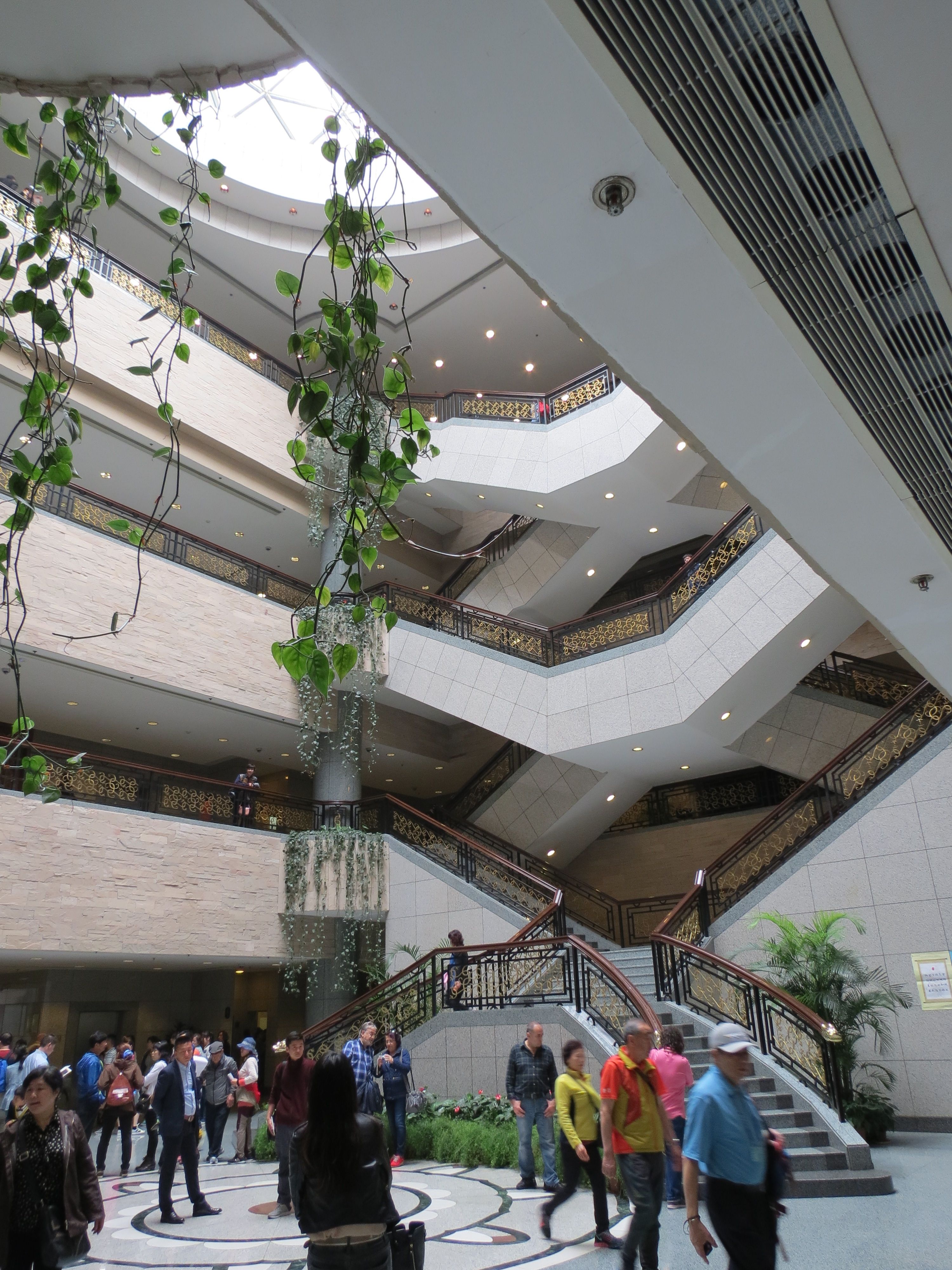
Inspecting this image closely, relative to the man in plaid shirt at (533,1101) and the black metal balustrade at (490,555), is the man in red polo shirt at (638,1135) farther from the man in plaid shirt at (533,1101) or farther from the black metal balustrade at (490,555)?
the black metal balustrade at (490,555)

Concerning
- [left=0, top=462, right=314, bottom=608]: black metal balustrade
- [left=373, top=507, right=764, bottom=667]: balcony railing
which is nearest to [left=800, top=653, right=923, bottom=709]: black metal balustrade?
[left=373, top=507, right=764, bottom=667]: balcony railing

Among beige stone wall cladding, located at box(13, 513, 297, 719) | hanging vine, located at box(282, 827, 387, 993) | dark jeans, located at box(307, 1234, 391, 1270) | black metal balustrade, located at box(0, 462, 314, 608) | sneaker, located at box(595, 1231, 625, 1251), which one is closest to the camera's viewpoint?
dark jeans, located at box(307, 1234, 391, 1270)

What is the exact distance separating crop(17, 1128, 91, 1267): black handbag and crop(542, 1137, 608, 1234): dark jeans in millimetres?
3065

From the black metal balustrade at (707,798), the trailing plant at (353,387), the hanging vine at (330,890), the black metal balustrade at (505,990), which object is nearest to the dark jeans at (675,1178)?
the black metal balustrade at (505,990)

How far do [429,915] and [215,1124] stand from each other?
14.9 feet

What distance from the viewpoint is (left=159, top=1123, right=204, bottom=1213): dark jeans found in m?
6.43

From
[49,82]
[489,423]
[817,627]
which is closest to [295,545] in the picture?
[489,423]

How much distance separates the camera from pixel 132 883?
40.3ft

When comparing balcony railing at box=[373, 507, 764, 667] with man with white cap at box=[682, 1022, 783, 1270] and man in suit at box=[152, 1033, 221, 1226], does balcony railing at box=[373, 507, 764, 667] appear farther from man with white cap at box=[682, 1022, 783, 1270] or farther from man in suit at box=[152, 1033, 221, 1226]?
man with white cap at box=[682, 1022, 783, 1270]

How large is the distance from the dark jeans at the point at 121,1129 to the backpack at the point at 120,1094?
0.05 metres

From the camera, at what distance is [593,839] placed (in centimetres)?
1762

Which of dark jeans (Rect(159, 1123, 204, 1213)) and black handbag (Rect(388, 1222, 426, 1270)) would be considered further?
dark jeans (Rect(159, 1123, 204, 1213))

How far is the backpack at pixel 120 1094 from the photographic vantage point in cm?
973

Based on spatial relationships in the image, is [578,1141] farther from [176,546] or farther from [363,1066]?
[176,546]
